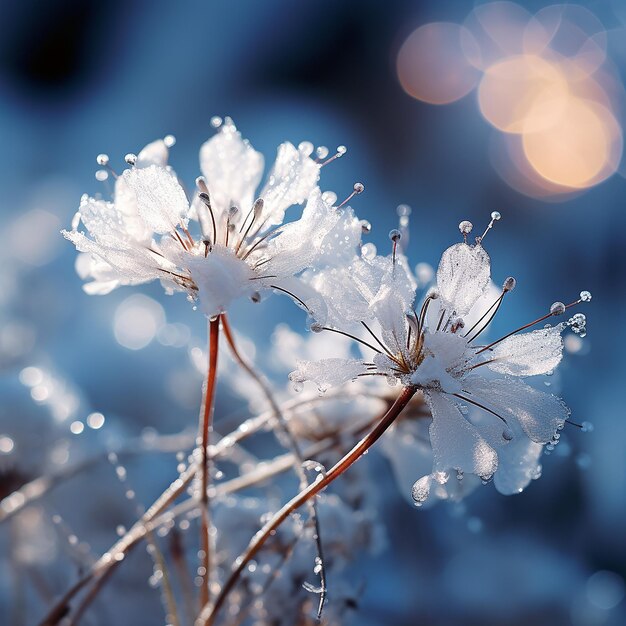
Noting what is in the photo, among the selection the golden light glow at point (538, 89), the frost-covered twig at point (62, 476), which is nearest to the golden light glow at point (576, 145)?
the golden light glow at point (538, 89)

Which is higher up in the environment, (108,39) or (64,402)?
(108,39)

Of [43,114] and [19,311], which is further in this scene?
[43,114]

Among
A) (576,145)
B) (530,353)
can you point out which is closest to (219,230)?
(530,353)

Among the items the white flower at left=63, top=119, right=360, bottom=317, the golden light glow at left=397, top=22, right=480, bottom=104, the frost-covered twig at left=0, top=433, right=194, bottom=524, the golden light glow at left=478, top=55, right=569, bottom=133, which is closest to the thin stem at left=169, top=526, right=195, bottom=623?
the frost-covered twig at left=0, top=433, right=194, bottom=524

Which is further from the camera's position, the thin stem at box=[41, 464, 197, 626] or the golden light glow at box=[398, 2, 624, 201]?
the golden light glow at box=[398, 2, 624, 201]

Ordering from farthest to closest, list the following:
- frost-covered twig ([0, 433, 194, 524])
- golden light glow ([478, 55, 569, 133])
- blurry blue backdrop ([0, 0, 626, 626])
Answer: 1. golden light glow ([478, 55, 569, 133])
2. blurry blue backdrop ([0, 0, 626, 626])
3. frost-covered twig ([0, 433, 194, 524])

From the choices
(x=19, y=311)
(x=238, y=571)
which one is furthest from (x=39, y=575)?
(x=19, y=311)

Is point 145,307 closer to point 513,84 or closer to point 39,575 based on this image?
point 39,575

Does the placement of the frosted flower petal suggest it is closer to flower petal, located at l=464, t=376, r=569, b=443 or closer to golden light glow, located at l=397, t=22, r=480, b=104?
flower petal, located at l=464, t=376, r=569, b=443

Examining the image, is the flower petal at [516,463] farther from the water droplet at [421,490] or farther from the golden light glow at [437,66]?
the golden light glow at [437,66]
